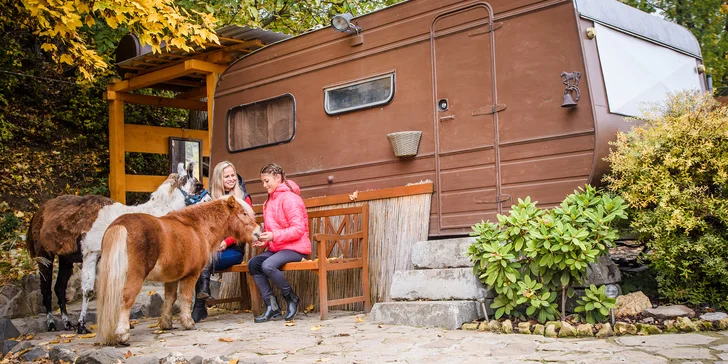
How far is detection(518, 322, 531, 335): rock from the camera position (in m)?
5.21

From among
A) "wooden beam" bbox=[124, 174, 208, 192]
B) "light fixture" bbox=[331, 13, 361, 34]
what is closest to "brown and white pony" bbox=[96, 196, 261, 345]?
"light fixture" bbox=[331, 13, 361, 34]

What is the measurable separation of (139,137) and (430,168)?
237 inches

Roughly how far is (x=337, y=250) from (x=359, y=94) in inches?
67.5

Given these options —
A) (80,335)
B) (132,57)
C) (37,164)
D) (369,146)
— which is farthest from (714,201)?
(37,164)

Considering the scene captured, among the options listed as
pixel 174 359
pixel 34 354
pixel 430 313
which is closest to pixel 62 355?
pixel 34 354

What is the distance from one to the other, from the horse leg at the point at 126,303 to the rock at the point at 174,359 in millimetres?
836

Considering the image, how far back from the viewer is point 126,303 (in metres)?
5.48

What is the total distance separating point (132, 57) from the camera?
9.82 meters

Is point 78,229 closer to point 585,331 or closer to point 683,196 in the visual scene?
point 585,331

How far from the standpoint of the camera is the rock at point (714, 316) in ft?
16.3

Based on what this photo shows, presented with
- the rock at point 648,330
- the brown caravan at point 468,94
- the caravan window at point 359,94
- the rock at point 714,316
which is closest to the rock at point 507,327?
the rock at point 648,330

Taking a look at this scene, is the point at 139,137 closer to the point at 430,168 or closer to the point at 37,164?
the point at 37,164

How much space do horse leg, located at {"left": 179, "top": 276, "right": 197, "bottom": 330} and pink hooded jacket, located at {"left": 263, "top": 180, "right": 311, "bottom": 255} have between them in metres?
0.88

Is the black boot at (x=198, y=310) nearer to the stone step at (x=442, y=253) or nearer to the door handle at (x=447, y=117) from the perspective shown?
the stone step at (x=442, y=253)
